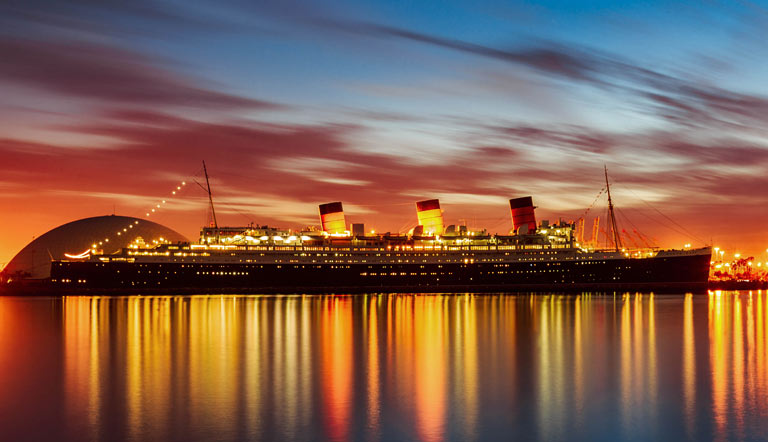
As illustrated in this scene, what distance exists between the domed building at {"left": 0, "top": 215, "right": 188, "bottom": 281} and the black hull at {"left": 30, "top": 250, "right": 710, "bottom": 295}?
74.9ft

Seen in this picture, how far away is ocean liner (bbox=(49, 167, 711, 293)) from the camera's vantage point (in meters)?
96.1

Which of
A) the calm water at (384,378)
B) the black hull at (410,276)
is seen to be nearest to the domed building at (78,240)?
Answer: the black hull at (410,276)

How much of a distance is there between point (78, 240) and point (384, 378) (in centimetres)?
10636

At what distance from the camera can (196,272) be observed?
3755 inches

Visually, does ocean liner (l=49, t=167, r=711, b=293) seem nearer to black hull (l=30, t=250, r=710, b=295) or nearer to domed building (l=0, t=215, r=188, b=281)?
black hull (l=30, t=250, r=710, b=295)

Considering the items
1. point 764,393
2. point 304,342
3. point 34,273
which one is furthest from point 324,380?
point 34,273

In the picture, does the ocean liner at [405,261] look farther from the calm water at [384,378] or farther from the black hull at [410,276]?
the calm water at [384,378]

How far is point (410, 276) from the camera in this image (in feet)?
334

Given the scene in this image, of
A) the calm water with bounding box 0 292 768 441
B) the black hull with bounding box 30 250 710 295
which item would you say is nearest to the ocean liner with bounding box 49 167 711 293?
the black hull with bounding box 30 250 710 295

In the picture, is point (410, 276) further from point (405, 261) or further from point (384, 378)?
point (384, 378)

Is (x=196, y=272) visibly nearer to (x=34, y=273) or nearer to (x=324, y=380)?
(x=34, y=273)

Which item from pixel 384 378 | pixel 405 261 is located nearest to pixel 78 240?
pixel 405 261

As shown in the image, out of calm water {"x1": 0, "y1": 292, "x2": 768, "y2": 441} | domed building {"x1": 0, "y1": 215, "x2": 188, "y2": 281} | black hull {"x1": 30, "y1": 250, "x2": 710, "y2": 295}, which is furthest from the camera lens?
domed building {"x1": 0, "y1": 215, "x2": 188, "y2": 281}

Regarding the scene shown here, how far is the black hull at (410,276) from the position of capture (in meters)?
94.8
